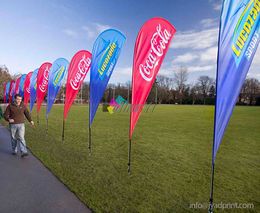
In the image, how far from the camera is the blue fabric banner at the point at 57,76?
8.26 m

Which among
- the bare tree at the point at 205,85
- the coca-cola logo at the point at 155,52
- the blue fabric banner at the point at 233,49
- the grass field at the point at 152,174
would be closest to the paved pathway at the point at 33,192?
the grass field at the point at 152,174

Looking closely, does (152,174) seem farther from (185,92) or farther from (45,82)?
(185,92)

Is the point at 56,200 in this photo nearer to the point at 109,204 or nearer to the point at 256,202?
the point at 109,204

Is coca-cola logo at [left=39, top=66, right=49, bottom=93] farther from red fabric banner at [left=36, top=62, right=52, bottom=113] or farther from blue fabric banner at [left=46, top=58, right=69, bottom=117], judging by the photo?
blue fabric banner at [left=46, top=58, right=69, bottom=117]

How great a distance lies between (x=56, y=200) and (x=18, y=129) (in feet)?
10.5

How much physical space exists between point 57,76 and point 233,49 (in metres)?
7.20

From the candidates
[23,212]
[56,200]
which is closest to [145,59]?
[56,200]

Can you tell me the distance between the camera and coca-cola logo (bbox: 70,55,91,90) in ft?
21.9

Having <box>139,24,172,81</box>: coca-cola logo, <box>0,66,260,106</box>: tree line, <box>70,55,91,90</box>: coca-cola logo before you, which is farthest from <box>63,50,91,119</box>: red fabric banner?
<box>0,66,260,106</box>: tree line

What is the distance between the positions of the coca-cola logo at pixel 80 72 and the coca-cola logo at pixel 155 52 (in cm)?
305

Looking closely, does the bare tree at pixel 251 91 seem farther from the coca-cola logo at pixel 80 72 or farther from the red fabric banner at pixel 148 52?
the red fabric banner at pixel 148 52

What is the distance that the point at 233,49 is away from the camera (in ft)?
9.51

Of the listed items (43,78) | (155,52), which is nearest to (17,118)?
→ (155,52)

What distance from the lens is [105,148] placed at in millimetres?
6867
